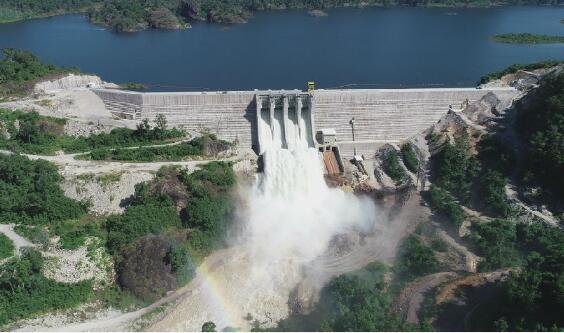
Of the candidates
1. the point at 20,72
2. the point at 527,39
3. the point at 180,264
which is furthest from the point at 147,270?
the point at 527,39

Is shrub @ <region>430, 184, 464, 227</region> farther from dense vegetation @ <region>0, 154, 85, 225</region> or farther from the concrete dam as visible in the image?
dense vegetation @ <region>0, 154, 85, 225</region>

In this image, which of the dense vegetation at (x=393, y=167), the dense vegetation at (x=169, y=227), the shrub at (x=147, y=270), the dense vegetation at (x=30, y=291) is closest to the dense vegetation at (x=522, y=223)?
the dense vegetation at (x=393, y=167)

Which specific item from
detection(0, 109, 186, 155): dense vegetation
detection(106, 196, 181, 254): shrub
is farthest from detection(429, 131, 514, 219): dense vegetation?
detection(0, 109, 186, 155): dense vegetation

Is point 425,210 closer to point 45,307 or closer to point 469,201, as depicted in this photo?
point 469,201

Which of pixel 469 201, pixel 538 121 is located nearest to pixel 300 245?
pixel 469 201

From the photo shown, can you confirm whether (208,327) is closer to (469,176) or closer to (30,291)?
(30,291)
